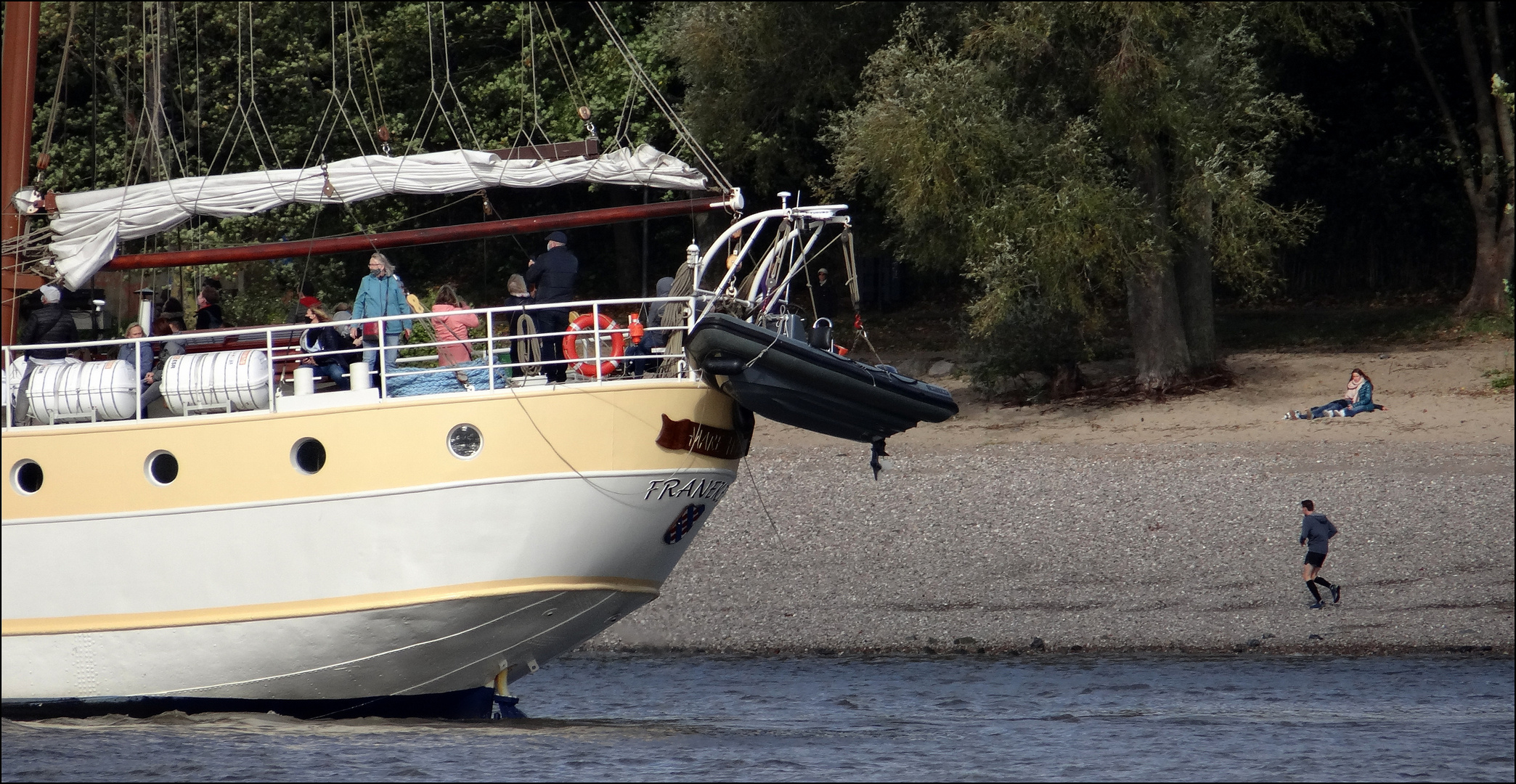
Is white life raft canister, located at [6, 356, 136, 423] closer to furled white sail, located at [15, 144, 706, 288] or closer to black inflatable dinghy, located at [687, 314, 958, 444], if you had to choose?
furled white sail, located at [15, 144, 706, 288]

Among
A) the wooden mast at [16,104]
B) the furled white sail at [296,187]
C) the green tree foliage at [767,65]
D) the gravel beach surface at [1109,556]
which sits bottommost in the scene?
the gravel beach surface at [1109,556]

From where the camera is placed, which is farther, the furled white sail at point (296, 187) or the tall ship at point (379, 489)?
the furled white sail at point (296, 187)

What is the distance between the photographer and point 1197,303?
29.2 meters

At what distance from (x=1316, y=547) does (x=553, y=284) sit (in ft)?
33.8

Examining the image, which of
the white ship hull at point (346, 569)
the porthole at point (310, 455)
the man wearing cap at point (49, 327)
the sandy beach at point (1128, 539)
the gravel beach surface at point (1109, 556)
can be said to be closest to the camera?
the white ship hull at point (346, 569)

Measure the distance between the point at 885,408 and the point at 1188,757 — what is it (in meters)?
3.90

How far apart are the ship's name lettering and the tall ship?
1.0 inches

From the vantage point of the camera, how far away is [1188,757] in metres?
14.6

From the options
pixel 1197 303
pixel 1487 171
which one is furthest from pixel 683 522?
pixel 1487 171

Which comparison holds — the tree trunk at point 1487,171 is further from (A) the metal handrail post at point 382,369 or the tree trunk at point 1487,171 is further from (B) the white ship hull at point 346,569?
(A) the metal handrail post at point 382,369

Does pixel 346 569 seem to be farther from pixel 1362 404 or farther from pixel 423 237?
pixel 1362 404

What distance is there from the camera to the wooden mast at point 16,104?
16.3m

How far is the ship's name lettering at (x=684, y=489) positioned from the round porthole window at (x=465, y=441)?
143 centimetres

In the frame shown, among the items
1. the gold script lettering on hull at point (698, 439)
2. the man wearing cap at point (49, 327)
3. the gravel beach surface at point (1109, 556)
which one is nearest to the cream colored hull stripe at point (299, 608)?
the gold script lettering on hull at point (698, 439)
